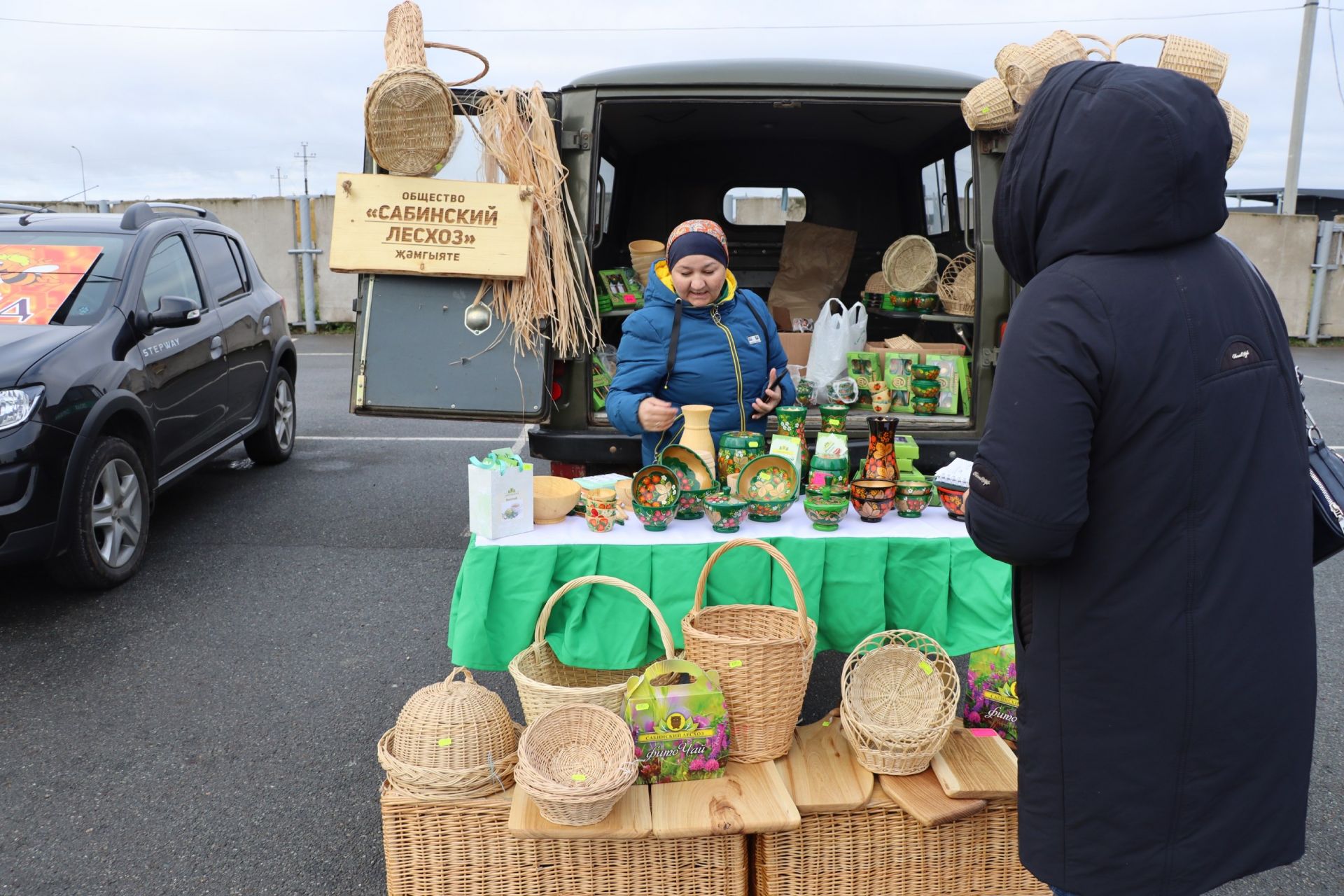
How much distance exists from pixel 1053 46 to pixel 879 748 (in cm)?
282

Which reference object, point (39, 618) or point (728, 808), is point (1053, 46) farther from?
point (39, 618)

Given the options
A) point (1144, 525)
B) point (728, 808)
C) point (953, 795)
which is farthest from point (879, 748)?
point (1144, 525)

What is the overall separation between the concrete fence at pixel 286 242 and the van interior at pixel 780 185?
29.9ft

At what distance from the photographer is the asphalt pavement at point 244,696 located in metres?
2.64

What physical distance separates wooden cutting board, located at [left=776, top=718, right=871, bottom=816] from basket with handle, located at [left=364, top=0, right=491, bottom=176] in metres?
2.54

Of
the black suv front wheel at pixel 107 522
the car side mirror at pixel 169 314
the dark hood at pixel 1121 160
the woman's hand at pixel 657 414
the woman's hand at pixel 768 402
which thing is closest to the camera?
the dark hood at pixel 1121 160

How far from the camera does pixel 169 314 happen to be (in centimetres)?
471

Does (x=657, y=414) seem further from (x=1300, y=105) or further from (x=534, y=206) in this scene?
(x=1300, y=105)

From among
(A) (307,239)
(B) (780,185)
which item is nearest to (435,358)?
(B) (780,185)

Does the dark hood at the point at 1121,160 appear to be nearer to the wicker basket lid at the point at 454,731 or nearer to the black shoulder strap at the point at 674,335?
the wicker basket lid at the point at 454,731

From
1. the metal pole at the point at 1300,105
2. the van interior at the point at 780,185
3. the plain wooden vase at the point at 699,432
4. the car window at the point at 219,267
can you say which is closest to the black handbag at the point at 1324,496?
the plain wooden vase at the point at 699,432

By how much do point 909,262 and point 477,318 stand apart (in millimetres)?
3100

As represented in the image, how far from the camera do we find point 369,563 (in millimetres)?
5035

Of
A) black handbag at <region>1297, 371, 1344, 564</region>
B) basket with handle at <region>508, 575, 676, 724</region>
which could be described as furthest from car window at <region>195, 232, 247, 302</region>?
black handbag at <region>1297, 371, 1344, 564</region>
